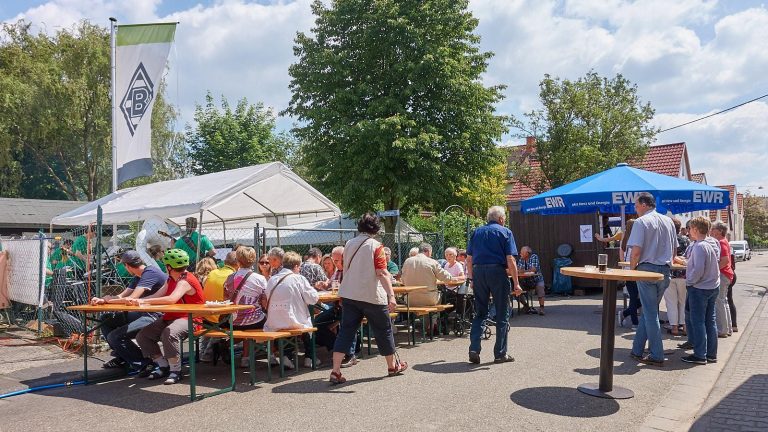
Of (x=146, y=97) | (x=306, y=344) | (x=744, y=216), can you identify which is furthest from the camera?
(x=744, y=216)

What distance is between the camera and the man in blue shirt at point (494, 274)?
6613 millimetres

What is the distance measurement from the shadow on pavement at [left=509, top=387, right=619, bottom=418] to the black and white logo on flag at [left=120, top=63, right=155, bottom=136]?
32.0 ft

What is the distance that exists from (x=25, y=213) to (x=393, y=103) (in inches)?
974

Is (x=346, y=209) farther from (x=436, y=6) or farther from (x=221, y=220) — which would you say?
(x=436, y=6)

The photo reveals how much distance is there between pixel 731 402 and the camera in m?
5.13

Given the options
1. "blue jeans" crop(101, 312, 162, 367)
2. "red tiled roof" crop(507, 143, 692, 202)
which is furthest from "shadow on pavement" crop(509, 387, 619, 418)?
"red tiled roof" crop(507, 143, 692, 202)

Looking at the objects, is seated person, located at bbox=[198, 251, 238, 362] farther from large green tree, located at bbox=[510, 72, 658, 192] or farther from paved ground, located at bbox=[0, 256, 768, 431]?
large green tree, located at bbox=[510, 72, 658, 192]

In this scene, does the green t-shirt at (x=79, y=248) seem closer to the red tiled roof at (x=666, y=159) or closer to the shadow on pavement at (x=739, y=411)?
the shadow on pavement at (x=739, y=411)

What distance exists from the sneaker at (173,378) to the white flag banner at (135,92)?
21.7 ft

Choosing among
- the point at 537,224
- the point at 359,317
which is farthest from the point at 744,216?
the point at 359,317

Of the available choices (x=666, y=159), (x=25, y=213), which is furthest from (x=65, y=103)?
(x=666, y=159)

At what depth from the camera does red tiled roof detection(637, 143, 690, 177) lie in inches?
1203

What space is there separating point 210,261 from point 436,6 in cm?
1428

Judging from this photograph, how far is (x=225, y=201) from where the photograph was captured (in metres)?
9.97
